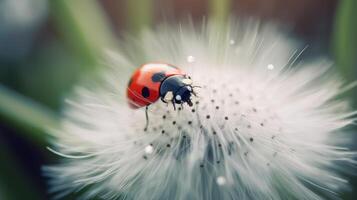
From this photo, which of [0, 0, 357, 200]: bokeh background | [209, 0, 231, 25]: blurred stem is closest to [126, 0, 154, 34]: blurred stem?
[0, 0, 357, 200]: bokeh background

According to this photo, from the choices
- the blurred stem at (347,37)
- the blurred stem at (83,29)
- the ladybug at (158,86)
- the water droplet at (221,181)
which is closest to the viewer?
the water droplet at (221,181)

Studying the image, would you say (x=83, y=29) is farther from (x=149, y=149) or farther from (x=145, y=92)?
(x=149, y=149)

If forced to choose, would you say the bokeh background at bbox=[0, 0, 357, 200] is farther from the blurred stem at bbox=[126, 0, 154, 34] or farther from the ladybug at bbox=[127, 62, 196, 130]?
the ladybug at bbox=[127, 62, 196, 130]

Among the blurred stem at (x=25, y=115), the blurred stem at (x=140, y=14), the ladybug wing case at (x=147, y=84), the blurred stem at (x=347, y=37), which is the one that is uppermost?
the blurred stem at (x=140, y=14)

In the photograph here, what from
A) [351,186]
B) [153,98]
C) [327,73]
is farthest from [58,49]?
[351,186]

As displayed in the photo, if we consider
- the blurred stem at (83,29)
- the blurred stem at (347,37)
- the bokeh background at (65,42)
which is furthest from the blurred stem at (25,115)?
the blurred stem at (347,37)

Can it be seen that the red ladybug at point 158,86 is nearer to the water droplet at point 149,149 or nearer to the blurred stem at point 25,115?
the water droplet at point 149,149

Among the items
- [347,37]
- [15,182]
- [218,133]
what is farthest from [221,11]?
[15,182]
